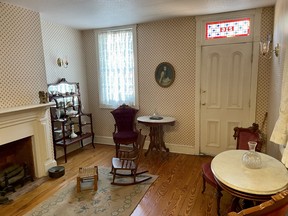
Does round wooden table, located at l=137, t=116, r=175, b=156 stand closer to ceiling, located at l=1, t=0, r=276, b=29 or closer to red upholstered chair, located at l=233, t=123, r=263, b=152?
red upholstered chair, located at l=233, t=123, r=263, b=152

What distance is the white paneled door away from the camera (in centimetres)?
358

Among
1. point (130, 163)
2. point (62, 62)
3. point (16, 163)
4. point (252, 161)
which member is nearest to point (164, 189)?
point (130, 163)

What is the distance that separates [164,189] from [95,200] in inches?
36.9

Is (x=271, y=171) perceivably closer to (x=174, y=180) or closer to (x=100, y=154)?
(x=174, y=180)

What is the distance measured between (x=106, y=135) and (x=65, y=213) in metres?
2.55

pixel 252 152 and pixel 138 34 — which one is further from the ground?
pixel 138 34

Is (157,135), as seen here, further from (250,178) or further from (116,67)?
(250,178)

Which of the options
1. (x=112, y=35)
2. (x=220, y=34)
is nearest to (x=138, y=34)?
(x=112, y=35)

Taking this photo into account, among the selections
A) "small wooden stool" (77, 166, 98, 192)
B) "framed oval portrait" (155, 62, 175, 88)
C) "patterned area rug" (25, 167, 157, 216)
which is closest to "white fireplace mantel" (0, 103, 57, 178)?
"patterned area rug" (25, 167, 157, 216)

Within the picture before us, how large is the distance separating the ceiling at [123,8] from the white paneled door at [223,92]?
0.68m

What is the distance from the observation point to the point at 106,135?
491 cm

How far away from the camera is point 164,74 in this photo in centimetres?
413

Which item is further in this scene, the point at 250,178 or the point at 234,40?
the point at 234,40

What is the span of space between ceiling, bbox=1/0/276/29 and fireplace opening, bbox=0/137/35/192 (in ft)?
6.60
